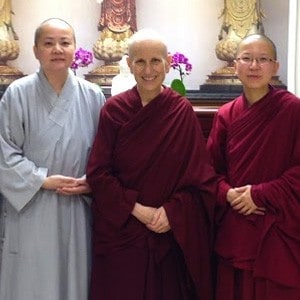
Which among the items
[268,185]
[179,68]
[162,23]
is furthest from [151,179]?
[162,23]

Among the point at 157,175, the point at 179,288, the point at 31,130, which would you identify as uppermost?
the point at 31,130

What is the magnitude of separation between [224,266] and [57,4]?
362 cm

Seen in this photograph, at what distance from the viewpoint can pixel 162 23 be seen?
209 inches

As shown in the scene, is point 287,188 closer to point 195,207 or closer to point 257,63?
point 195,207

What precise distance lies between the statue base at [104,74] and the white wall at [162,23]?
0.44 metres

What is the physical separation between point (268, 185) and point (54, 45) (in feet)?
3.08

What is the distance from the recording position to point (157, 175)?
2203 mm

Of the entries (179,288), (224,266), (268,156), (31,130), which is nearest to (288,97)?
(268,156)

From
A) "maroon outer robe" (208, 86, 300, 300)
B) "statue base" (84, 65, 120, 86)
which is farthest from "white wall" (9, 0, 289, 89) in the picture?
"maroon outer robe" (208, 86, 300, 300)

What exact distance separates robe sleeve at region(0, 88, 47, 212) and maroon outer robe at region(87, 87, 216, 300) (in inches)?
8.6

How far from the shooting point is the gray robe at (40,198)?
2.27m

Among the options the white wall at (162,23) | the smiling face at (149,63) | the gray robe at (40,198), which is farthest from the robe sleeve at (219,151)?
the white wall at (162,23)

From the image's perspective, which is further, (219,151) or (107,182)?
(219,151)

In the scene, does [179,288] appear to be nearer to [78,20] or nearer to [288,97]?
[288,97]
